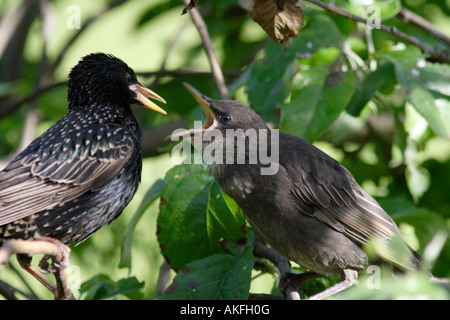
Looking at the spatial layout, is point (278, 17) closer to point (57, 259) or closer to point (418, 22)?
point (57, 259)

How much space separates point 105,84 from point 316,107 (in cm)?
124

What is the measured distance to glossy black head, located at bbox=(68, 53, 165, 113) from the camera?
373cm

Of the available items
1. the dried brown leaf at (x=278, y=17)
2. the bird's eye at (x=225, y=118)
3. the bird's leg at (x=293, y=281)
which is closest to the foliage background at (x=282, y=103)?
the bird's leg at (x=293, y=281)

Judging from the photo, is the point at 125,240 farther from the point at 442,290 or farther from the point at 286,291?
the point at 442,290

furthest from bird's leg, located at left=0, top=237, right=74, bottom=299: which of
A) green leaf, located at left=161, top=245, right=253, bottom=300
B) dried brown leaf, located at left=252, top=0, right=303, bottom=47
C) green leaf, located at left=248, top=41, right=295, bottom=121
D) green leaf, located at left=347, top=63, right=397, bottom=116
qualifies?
green leaf, located at left=347, top=63, right=397, bottom=116

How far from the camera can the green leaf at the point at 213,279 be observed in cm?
343

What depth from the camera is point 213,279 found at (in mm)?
3504

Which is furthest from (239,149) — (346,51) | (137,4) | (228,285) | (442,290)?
(137,4)

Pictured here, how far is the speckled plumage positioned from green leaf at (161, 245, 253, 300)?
1.68 feet

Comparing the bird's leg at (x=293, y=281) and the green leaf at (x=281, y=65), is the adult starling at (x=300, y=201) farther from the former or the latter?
the green leaf at (x=281, y=65)

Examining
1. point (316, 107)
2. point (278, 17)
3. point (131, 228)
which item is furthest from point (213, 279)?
point (278, 17)

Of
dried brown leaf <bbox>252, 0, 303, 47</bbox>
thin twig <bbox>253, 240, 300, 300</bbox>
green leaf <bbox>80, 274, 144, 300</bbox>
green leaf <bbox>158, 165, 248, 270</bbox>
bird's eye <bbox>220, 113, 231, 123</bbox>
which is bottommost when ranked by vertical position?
thin twig <bbox>253, 240, 300, 300</bbox>

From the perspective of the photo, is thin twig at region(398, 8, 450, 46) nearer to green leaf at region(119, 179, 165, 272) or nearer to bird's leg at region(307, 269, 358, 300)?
bird's leg at region(307, 269, 358, 300)

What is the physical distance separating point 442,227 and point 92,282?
2173 millimetres
